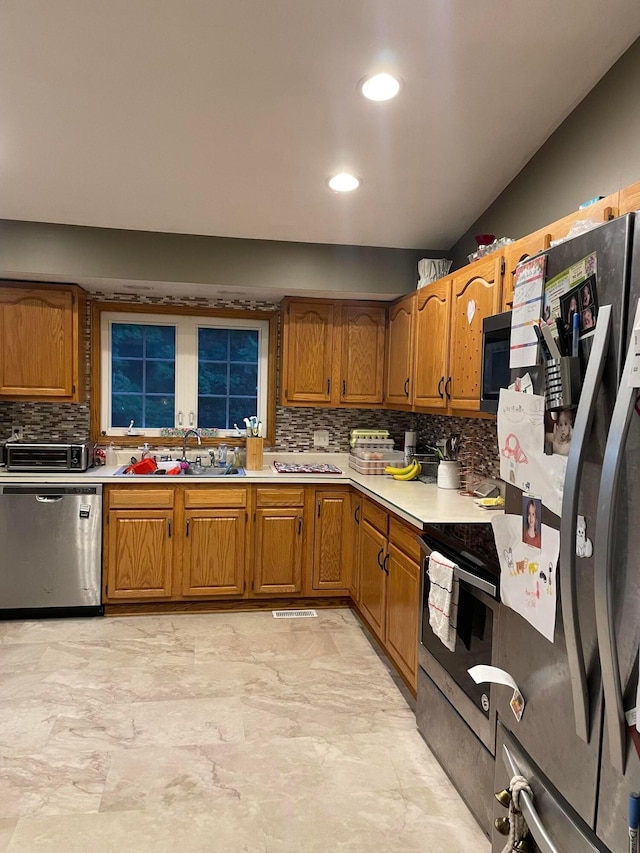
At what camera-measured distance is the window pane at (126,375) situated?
416 cm

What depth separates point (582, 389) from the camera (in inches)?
42.3

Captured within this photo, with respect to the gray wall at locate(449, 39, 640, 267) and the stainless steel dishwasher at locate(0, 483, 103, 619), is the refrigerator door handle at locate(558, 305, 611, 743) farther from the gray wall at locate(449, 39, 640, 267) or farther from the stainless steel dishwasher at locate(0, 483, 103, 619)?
the stainless steel dishwasher at locate(0, 483, 103, 619)

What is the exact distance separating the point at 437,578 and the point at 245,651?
5.08 feet

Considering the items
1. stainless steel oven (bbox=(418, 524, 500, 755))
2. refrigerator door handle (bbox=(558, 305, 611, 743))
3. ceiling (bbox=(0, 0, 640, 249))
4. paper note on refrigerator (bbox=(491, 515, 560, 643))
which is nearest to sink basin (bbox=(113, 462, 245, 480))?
ceiling (bbox=(0, 0, 640, 249))

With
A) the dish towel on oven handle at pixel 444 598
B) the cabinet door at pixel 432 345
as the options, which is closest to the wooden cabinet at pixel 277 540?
the cabinet door at pixel 432 345

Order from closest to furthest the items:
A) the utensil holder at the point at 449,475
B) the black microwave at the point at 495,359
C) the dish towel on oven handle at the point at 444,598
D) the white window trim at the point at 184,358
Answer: the black microwave at the point at 495,359 < the dish towel on oven handle at the point at 444,598 < the utensil holder at the point at 449,475 < the white window trim at the point at 184,358

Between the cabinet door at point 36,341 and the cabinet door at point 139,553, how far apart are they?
973mm

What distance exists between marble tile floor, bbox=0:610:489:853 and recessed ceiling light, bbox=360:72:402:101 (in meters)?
2.72

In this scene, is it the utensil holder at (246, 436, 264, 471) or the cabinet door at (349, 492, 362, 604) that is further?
the utensil holder at (246, 436, 264, 471)

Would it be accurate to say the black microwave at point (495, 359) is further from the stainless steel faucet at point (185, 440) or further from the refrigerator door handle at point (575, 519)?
the stainless steel faucet at point (185, 440)

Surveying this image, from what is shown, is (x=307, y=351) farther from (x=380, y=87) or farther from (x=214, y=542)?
(x=380, y=87)

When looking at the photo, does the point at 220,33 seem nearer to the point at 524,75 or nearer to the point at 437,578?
the point at 524,75

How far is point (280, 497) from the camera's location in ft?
12.4

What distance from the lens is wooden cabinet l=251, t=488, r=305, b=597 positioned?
377 centimetres
